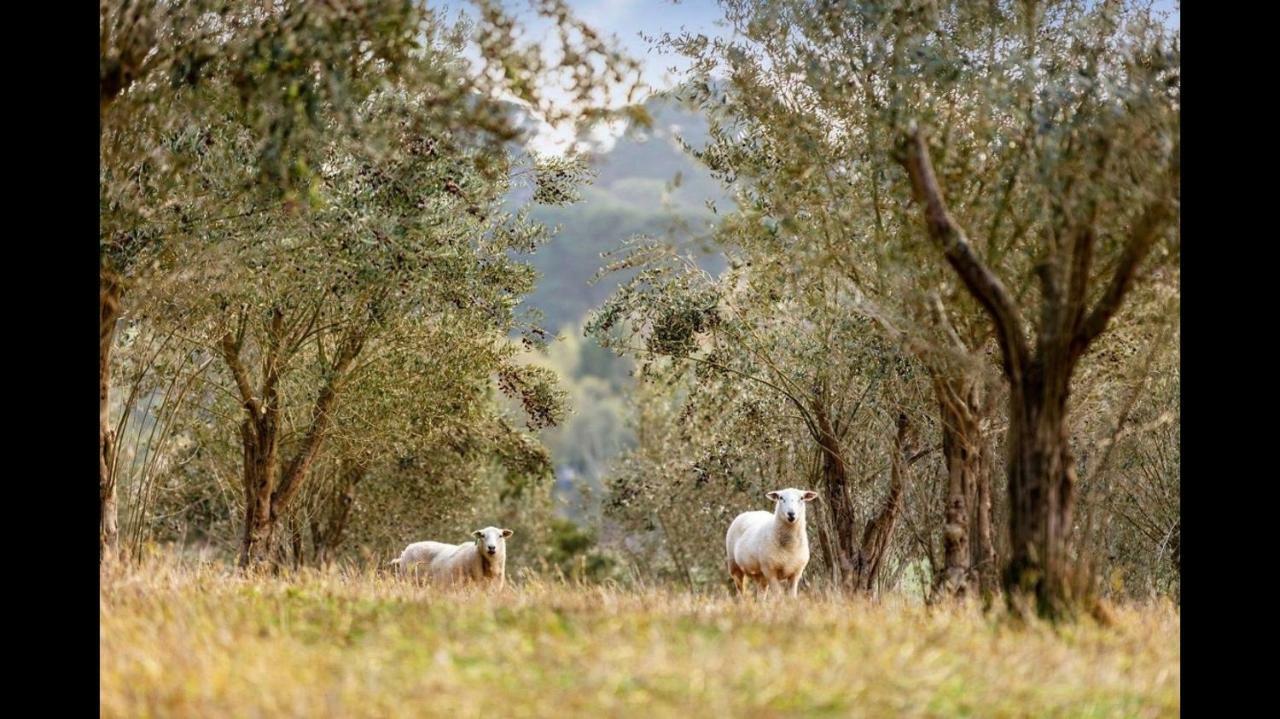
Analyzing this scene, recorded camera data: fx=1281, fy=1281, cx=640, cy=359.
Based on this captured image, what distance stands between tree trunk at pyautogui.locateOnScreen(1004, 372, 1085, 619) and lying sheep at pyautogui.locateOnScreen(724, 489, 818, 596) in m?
6.01

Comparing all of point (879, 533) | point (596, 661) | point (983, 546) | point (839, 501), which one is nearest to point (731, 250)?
point (839, 501)

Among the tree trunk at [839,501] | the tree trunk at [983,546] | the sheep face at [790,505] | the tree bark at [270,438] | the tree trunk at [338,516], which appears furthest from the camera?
the tree trunk at [338,516]

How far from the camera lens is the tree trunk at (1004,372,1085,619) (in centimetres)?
1011

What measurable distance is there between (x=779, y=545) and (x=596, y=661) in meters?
9.24

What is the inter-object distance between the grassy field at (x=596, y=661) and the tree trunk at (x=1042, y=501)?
411 mm

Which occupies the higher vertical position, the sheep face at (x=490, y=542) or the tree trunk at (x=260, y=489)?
the tree trunk at (x=260, y=489)

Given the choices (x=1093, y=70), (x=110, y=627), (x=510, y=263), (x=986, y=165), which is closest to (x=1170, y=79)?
(x=1093, y=70)

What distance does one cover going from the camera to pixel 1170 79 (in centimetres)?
1023

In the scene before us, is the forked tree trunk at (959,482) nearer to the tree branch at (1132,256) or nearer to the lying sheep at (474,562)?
the tree branch at (1132,256)

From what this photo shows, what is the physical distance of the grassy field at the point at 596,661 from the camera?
23.7 feet

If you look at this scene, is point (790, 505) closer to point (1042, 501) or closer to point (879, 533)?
point (879, 533)

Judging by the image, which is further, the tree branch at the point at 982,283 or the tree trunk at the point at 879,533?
the tree trunk at the point at 879,533

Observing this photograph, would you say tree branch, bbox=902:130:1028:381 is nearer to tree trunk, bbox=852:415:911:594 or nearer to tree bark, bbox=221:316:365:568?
tree trunk, bbox=852:415:911:594

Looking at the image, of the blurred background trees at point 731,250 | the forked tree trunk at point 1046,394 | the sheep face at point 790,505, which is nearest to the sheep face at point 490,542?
the blurred background trees at point 731,250
